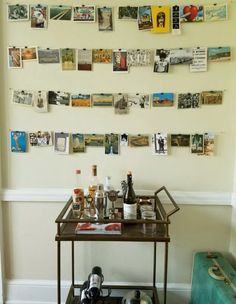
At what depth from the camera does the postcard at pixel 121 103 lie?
176cm

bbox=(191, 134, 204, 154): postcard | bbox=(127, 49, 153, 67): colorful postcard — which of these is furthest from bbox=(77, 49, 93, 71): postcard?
bbox=(191, 134, 204, 154): postcard

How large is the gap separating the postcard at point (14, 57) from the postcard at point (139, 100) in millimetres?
750

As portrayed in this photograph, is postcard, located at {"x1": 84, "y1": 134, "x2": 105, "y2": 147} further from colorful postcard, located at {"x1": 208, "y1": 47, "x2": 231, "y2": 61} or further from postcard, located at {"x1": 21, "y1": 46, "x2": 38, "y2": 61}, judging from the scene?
colorful postcard, located at {"x1": 208, "y1": 47, "x2": 231, "y2": 61}

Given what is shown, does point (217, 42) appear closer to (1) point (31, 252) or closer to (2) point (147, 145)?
(2) point (147, 145)

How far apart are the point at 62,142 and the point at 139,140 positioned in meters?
0.51

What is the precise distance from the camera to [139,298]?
1.61m

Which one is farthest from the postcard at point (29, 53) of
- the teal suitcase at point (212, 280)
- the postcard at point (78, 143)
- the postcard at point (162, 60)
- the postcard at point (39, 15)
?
the teal suitcase at point (212, 280)

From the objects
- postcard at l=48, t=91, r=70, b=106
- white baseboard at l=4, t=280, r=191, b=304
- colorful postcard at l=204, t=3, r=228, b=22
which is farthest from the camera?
white baseboard at l=4, t=280, r=191, b=304

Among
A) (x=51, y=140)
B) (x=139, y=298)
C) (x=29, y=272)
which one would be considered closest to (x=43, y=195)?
(x=51, y=140)

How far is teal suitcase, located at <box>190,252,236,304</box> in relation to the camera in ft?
4.55

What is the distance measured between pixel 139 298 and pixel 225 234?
718mm

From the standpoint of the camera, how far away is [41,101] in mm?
1780

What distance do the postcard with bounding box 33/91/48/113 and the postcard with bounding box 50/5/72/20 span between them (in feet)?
1.57

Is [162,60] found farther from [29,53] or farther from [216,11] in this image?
[29,53]
